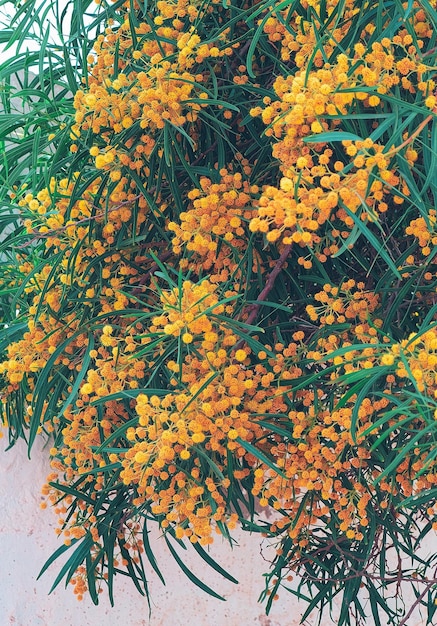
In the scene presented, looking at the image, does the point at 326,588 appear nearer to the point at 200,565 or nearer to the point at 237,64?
the point at 200,565

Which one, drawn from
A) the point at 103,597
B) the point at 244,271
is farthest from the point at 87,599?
the point at 244,271

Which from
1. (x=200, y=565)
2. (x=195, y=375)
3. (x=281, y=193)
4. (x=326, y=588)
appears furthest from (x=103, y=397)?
(x=200, y=565)

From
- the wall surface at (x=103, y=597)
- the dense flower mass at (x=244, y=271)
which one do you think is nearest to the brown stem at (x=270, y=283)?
the dense flower mass at (x=244, y=271)

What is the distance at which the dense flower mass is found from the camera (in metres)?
0.90

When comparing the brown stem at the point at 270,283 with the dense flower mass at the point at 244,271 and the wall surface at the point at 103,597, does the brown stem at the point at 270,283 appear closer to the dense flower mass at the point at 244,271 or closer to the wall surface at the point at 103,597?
the dense flower mass at the point at 244,271

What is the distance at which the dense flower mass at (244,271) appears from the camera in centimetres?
90

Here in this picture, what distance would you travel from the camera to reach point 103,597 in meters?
2.01

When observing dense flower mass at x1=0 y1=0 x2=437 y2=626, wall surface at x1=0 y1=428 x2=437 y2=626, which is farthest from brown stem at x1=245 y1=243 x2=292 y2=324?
wall surface at x1=0 y1=428 x2=437 y2=626

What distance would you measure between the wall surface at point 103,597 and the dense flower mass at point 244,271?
1.96 ft

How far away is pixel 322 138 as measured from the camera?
2.75 ft

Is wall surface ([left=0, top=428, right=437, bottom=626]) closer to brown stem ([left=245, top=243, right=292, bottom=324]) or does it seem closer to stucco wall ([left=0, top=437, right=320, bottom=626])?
A: stucco wall ([left=0, top=437, right=320, bottom=626])

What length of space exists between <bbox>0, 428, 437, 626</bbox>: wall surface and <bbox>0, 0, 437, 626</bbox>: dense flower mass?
0.60 metres

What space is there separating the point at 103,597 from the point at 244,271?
1.20 metres

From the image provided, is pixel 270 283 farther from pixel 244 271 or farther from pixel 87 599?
pixel 87 599
